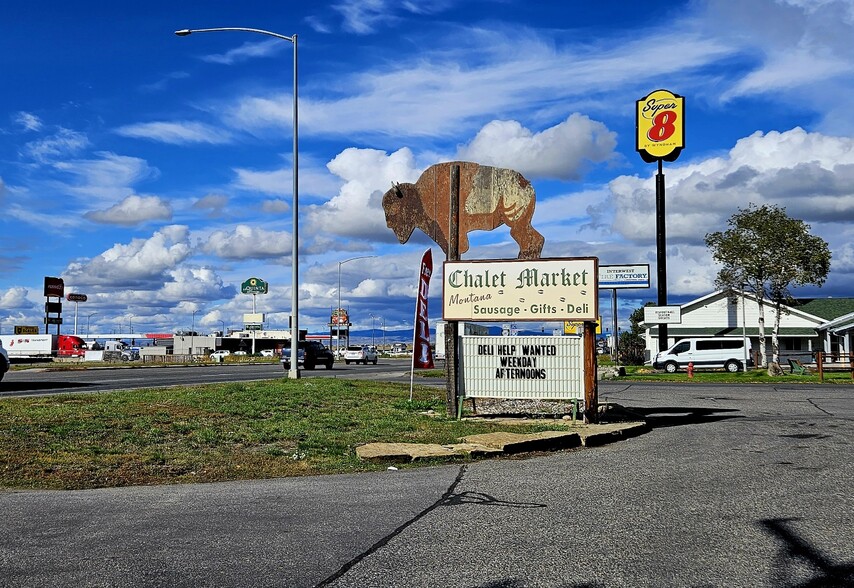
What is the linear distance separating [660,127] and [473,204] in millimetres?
32743

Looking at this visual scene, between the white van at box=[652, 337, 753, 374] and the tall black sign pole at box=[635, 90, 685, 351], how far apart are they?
5.50 meters

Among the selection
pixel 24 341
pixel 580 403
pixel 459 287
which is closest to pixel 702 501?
pixel 580 403

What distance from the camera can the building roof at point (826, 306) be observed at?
5988 centimetres

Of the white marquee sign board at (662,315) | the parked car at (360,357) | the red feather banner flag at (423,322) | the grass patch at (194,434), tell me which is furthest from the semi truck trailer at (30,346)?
the red feather banner flag at (423,322)

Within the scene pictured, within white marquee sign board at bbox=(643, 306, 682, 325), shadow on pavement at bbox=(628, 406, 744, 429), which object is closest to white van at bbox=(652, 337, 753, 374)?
white marquee sign board at bbox=(643, 306, 682, 325)

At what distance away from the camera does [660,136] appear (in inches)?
1848

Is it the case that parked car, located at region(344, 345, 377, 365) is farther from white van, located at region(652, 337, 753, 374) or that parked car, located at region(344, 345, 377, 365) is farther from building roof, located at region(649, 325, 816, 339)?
white van, located at region(652, 337, 753, 374)

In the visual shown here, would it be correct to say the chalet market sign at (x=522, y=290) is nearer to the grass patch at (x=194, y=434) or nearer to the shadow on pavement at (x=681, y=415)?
the grass patch at (x=194, y=434)

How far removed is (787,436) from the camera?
42.1 feet

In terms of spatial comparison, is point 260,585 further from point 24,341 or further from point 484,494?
point 24,341

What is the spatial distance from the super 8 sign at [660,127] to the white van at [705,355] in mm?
11920

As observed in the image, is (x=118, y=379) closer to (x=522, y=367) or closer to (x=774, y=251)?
(x=522, y=367)

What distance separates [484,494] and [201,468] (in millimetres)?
3820

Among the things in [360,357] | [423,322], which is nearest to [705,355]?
[360,357]
